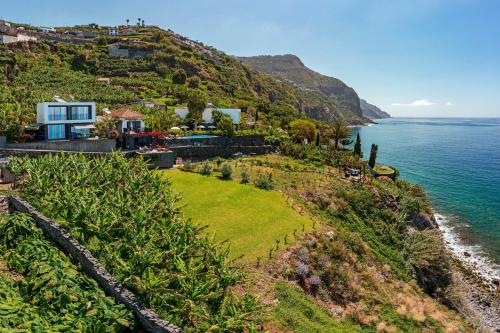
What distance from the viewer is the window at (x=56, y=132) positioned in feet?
162

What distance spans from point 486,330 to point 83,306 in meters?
33.0

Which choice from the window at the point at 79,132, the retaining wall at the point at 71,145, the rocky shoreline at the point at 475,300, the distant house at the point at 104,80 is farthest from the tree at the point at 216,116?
the rocky shoreline at the point at 475,300

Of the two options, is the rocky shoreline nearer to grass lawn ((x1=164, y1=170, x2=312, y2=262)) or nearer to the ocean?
the ocean

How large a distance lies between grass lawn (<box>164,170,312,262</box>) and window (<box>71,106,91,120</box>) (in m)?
19.1

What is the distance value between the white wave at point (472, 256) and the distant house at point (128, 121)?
149ft

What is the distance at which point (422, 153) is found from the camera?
131m

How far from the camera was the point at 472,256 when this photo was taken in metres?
47.0

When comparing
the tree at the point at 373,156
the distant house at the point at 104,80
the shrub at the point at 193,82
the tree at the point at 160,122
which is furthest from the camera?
the shrub at the point at 193,82

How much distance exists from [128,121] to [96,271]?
125ft

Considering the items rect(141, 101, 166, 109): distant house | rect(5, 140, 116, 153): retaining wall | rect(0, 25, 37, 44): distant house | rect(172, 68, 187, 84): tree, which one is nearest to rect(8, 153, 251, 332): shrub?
rect(5, 140, 116, 153): retaining wall

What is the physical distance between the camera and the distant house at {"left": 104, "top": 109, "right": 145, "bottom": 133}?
53312mm

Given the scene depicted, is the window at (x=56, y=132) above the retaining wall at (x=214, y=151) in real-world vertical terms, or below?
above

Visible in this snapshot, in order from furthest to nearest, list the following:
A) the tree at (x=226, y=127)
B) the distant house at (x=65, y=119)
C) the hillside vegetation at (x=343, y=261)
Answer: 1. the tree at (x=226, y=127)
2. the distant house at (x=65, y=119)
3. the hillside vegetation at (x=343, y=261)

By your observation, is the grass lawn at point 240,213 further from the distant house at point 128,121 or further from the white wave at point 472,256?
the white wave at point 472,256
